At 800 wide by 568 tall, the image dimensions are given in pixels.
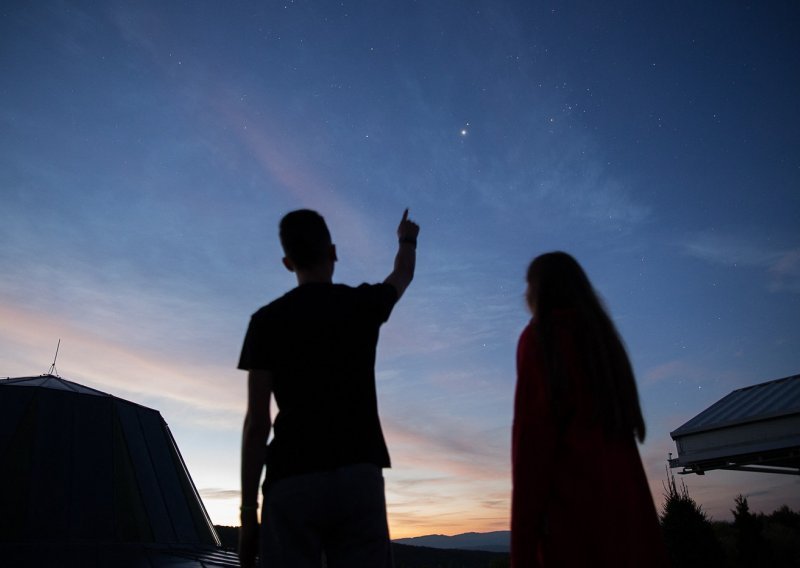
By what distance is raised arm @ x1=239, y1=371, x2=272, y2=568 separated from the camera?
1.91 metres

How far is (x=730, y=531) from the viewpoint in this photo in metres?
18.4

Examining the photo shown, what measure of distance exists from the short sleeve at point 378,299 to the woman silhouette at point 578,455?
1.96 feet

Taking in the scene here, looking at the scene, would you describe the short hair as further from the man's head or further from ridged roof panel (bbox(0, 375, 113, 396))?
ridged roof panel (bbox(0, 375, 113, 396))

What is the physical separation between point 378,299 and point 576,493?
107 cm

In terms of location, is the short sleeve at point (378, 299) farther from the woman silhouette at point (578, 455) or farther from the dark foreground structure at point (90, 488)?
the dark foreground structure at point (90, 488)

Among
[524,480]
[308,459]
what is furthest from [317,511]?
[524,480]

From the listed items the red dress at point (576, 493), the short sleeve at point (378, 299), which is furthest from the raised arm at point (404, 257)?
the red dress at point (576, 493)

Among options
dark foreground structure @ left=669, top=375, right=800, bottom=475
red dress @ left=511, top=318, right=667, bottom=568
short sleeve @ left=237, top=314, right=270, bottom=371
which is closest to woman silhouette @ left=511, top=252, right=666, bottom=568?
red dress @ left=511, top=318, right=667, bottom=568

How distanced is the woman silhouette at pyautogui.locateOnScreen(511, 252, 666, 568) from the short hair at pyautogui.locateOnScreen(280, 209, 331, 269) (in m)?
0.96

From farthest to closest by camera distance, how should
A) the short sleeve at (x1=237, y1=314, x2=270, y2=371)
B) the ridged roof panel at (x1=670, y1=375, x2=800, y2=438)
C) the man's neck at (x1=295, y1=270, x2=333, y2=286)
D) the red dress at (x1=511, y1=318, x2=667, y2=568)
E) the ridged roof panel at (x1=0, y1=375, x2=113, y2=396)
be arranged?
the ridged roof panel at (x1=670, y1=375, x2=800, y2=438)
the ridged roof panel at (x1=0, y1=375, x2=113, y2=396)
the man's neck at (x1=295, y1=270, x2=333, y2=286)
the short sleeve at (x1=237, y1=314, x2=270, y2=371)
the red dress at (x1=511, y1=318, x2=667, y2=568)

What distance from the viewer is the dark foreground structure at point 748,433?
11.9m

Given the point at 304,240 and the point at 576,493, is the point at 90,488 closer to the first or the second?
the point at 304,240

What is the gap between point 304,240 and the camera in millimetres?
2209

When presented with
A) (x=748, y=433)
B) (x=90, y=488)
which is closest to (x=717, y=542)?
(x=748, y=433)
